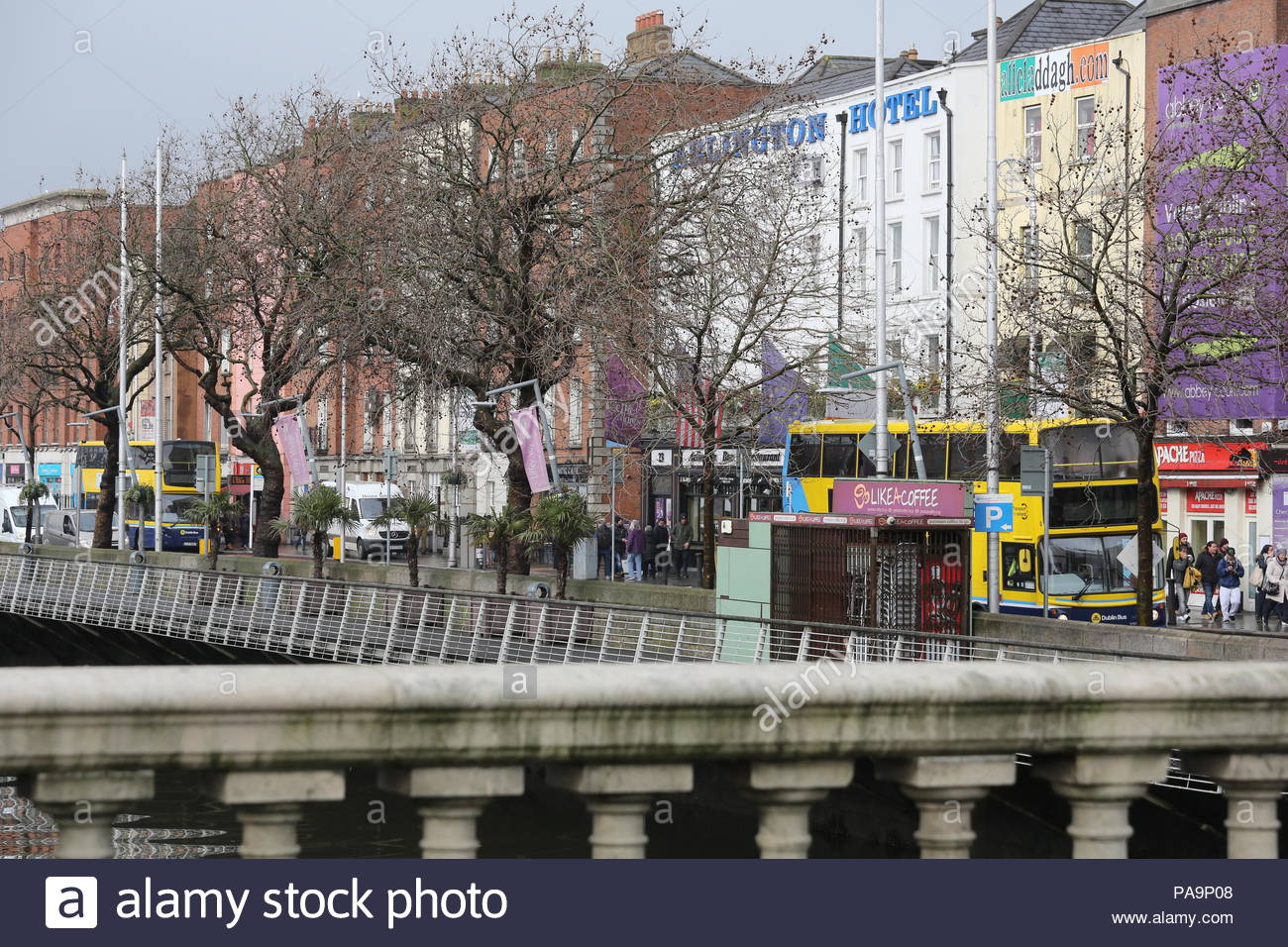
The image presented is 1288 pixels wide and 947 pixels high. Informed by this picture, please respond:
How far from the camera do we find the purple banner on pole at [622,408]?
4144cm

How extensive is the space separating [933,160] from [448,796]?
54.8 meters

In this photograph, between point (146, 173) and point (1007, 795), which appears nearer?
point (1007, 795)

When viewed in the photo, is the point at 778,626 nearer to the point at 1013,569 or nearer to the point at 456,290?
the point at 456,290

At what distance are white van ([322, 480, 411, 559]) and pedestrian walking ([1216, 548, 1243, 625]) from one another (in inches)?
1247

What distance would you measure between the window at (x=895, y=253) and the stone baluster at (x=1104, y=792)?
2081 inches

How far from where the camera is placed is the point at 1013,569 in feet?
122

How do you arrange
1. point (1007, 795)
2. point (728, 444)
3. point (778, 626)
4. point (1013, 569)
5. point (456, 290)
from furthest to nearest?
point (728, 444) → point (1013, 569) → point (456, 290) → point (778, 626) → point (1007, 795)

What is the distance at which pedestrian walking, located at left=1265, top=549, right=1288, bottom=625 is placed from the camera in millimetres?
37938

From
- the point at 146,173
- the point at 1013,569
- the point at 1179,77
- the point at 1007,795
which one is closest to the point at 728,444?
the point at 1013,569

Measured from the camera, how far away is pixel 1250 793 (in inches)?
186

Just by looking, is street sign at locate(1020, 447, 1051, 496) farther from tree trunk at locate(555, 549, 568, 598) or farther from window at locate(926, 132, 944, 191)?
window at locate(926, 132, 944, 191)

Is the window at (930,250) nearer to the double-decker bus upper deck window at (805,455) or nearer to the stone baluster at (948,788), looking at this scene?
the double-decker bus upper deck window at (805,455)

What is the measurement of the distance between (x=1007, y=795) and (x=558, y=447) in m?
64.8
